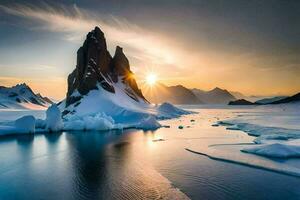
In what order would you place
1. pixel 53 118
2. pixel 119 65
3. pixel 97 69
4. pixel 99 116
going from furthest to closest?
pixel 119 65
pixel 97 69
pixel 99 116
pixel 53 118

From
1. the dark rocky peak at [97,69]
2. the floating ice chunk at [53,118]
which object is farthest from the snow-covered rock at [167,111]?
the floating ice chunk at [53,118]

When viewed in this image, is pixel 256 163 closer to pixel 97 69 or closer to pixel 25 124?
pixel 25 124

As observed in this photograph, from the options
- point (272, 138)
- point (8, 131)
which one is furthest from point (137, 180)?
point (8, 131)

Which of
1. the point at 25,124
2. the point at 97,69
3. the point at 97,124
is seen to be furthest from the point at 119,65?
the point at 25,124

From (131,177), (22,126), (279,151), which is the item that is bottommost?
(131,177)

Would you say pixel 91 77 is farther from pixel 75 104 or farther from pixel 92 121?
pixel 92 121

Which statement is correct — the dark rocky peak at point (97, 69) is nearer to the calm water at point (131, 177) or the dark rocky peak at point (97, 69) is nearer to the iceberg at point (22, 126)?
the iceberg at point (22, 126)
